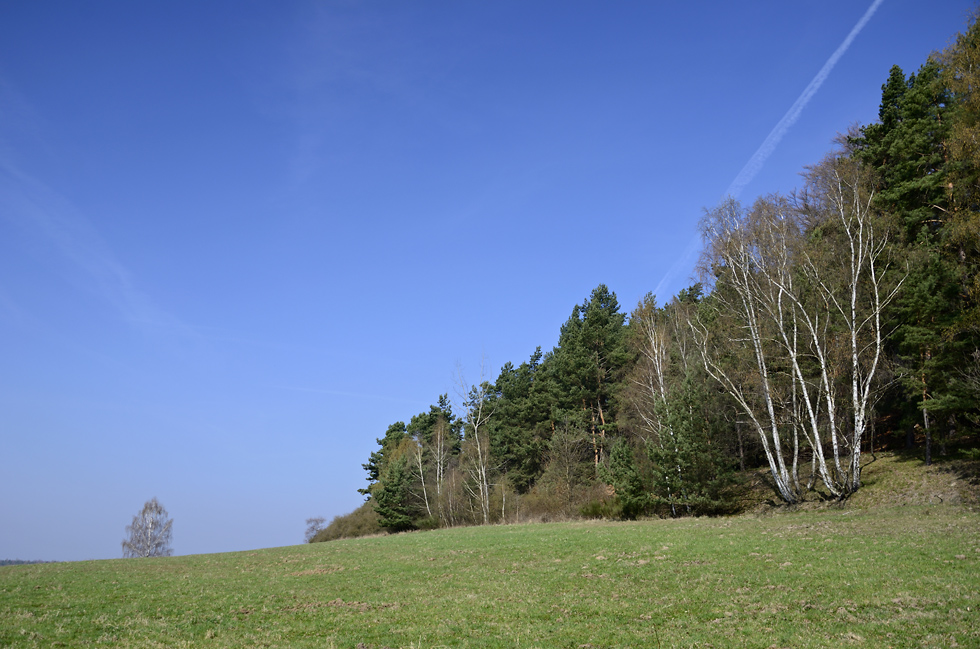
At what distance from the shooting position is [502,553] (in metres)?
22.6

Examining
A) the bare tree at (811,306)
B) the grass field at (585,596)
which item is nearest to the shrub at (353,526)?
the grass field at (585,596)

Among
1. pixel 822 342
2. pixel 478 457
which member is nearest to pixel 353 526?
pixel 478 457

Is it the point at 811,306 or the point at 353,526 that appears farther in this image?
→ the point at 353,526

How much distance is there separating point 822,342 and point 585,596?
24061 millimetres

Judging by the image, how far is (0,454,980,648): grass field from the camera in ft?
33.6

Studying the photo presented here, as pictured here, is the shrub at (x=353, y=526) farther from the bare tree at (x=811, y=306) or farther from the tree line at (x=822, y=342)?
the bare tree at (x=811, y=306)

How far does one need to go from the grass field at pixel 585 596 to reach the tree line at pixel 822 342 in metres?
7.30

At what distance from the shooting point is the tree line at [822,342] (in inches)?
950

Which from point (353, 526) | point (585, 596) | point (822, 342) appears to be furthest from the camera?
point (353, 526)

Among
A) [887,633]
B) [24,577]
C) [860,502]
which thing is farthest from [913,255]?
[24,577]

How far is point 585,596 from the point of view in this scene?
44.8ft

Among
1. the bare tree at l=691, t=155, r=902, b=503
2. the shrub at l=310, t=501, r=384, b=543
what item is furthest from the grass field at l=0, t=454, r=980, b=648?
the shrub at l=310, t=501, r=384, b=543

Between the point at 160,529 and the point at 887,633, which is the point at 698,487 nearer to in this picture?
the point at 887,633

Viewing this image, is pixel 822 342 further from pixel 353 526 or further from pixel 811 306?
pixel 353 526
